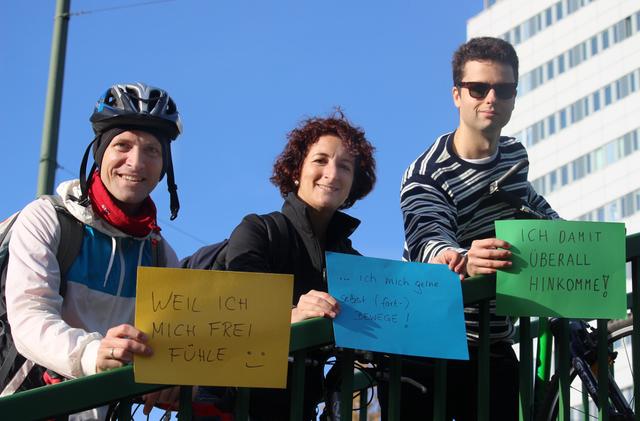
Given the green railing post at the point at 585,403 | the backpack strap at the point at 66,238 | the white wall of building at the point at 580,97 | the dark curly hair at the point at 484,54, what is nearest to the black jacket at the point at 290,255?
the backpack strap at the point at 66,238

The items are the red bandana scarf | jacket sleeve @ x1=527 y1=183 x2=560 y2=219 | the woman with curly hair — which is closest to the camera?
the woman with curly hair

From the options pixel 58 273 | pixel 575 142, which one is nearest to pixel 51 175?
pixel 58 273

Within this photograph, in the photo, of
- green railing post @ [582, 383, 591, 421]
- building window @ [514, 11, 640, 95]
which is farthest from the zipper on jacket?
building window @ [514, 11, 640, 95]

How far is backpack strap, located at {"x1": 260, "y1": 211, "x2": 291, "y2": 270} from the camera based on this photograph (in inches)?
214

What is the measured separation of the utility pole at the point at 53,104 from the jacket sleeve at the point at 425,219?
3741mm

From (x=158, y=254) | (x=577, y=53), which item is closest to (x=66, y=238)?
(x=158, y=254)

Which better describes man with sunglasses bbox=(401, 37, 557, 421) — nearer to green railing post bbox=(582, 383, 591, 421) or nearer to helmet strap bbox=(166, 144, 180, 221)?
green railing post bbox=(582, 383, 591, 421)

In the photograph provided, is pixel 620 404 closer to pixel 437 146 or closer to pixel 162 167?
pixel 437 146

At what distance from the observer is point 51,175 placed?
927 centimetres

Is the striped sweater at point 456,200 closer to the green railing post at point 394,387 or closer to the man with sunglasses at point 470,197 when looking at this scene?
the man with sunglasses at point 470,197

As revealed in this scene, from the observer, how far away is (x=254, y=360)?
4715mm

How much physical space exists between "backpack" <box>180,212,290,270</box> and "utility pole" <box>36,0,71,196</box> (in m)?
3.51

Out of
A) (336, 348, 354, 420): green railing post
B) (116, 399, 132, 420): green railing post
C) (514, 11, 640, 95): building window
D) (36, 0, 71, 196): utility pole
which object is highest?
(514, 11, 640, 95): building window

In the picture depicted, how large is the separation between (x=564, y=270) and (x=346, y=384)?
3.49 ft
